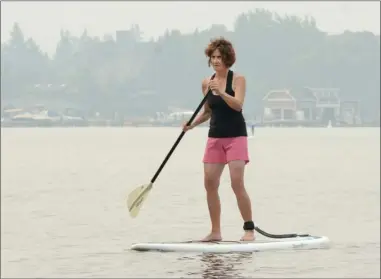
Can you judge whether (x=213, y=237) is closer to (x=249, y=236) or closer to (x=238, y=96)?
(x=249, y=236)

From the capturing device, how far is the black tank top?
9828 mm

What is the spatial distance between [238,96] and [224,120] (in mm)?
225

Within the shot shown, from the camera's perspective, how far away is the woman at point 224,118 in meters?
9.74

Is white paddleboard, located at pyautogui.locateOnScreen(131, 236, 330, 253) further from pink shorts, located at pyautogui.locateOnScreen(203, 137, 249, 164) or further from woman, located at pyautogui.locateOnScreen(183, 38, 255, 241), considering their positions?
pink shorts, located at pyautogui.locateOnScreen(203, 137, 249, 164)

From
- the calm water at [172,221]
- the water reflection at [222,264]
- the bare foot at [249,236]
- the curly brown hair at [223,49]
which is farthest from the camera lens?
the calm water at [172,221]

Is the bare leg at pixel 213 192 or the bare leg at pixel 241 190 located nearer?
the bare leg at pixel 241 190

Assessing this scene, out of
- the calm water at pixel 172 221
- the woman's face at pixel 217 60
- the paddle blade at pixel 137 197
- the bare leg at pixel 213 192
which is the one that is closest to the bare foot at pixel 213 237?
the bare leg at pixel 213 192

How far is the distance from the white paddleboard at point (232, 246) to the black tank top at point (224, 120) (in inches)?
39.7

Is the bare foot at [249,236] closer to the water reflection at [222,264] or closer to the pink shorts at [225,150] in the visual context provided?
the water reflection at [222,264]

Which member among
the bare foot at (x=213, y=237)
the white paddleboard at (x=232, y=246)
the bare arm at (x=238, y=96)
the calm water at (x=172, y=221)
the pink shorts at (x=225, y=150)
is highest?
the bare arm at (x=238, y=96)

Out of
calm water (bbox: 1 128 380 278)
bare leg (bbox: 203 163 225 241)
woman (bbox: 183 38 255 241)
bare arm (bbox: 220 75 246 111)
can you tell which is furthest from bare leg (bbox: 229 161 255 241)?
bare arm (bbox: 220 75 246 111)

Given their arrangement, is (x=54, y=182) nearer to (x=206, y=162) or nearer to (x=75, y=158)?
(x=75, y=158)

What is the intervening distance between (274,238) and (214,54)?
6.05ft

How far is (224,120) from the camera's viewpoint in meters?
9.88
